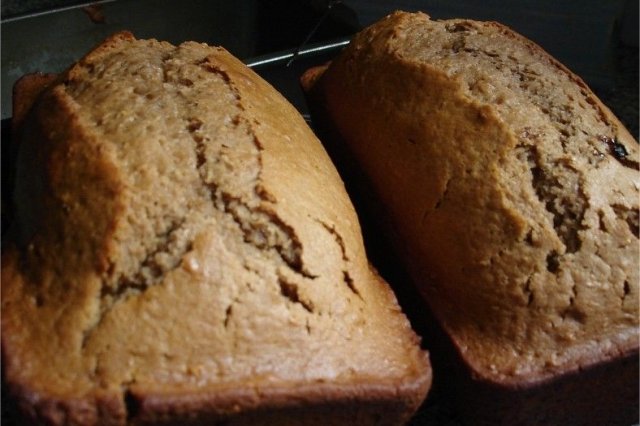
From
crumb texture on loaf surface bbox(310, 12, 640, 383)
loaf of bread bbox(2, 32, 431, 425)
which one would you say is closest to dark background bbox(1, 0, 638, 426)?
crumb texture on loaf surface bbox(310, 12, 640, 383)

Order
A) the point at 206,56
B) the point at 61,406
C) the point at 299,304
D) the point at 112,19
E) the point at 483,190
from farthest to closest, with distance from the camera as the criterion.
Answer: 1. the point at 112,19
2. the point at 206,56
3. the point at 483,190
4. the point at 299,304
5. the point at 61,406

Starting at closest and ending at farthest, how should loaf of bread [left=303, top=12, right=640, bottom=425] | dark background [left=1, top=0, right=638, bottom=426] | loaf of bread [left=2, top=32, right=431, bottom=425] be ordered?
loaf of bread [left=2, top=32, right=431, bottom=425], loaf of bread [left=303, top=12, right=640, bottom=425], dark background [left=1, top=0, right=638, bottom=426]

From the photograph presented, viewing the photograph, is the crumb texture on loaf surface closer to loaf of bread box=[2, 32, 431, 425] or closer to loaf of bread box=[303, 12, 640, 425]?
loaf of bread box=[303, 12, 640, 425]

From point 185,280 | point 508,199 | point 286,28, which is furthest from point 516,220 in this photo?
point 286,28

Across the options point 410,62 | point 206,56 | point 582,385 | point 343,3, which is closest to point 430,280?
point 582,385

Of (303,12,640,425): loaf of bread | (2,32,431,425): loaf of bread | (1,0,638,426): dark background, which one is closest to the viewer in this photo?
(2,32,431,425): loaf of bread

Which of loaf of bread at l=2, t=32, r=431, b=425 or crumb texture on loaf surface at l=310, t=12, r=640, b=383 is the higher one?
crumb texture on loaf surface at l=310, t=12, r=640, b=383

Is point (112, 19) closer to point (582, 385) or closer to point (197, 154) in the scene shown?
point (197, 154)
